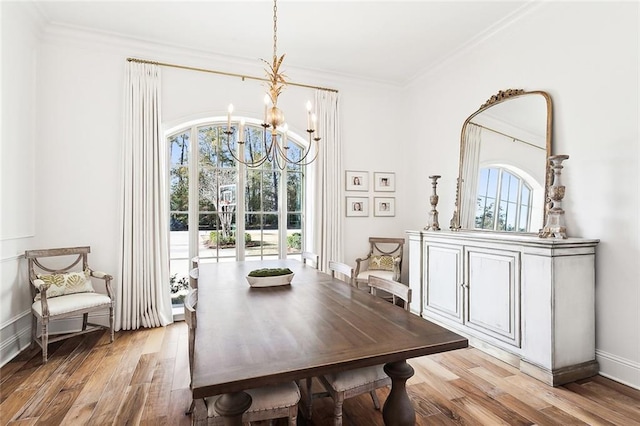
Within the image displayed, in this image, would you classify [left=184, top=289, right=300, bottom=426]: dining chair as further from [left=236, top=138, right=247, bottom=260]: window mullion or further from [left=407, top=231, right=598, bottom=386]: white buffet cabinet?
[left=236, top=138, right=247, bottom=260]: window mullion

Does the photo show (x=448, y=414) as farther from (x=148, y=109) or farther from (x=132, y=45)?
(x=132, y=45)

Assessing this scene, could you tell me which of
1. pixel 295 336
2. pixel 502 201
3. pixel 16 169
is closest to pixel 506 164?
pixel 502 201

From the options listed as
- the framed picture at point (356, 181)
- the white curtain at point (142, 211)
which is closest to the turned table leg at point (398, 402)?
the white curtain at point (142, 211)

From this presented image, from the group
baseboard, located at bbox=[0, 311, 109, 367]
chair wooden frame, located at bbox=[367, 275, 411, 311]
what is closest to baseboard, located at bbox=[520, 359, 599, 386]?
chair wooden frame, located at bbox=[367, 275, 411, 311]

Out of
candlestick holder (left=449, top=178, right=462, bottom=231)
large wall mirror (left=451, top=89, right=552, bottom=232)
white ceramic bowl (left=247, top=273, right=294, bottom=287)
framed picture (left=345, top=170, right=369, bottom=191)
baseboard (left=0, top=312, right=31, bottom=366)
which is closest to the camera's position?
white ceramic bowl (left=247, top=273, right=294, bottom=287)

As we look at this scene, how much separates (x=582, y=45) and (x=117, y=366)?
187 inches

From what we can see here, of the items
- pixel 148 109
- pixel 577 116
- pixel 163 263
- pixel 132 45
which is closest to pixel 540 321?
pixel 577 116

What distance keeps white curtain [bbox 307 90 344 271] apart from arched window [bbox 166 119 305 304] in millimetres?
280

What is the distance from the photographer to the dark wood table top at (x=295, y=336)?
1.18 m

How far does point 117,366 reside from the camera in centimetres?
280

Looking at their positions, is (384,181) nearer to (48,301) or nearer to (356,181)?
(356,181)

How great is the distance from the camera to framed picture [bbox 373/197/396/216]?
4.92 m

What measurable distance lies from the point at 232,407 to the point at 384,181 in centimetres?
410

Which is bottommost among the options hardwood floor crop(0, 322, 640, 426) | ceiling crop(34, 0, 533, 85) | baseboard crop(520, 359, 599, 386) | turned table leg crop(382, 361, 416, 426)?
hardwood floor crop(0, 322, 640, 426)
